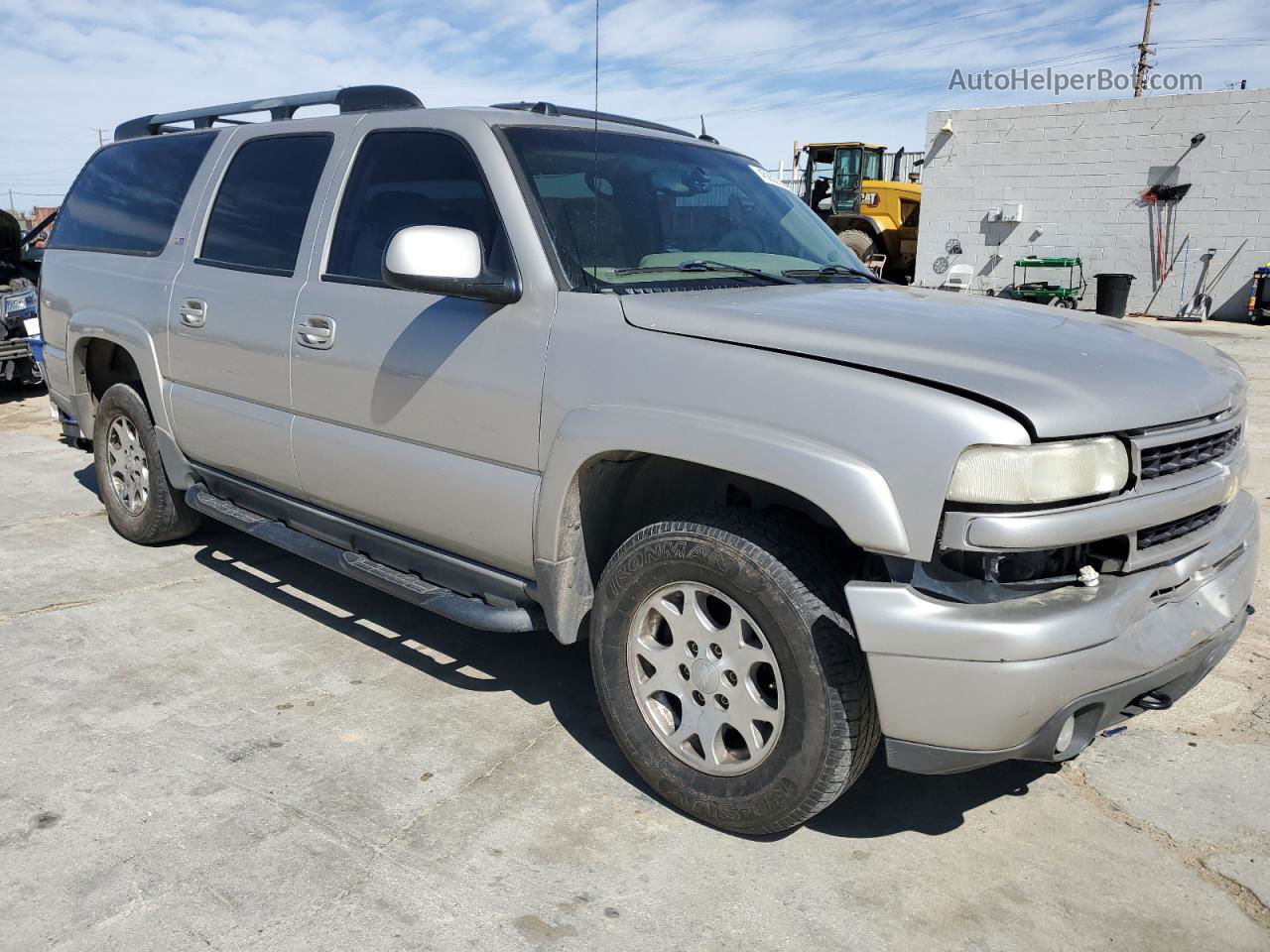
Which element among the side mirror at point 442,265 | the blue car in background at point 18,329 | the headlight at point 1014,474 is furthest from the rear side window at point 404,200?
the blue car in background at point 18,329

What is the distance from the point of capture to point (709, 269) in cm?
333

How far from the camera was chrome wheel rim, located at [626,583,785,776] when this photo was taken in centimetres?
274

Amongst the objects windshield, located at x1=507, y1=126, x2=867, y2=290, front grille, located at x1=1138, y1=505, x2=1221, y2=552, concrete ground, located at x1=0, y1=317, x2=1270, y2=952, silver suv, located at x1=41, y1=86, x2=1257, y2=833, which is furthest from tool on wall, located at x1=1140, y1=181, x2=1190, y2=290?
A: front grille, located at x1=1138, y1=505, x2=1221, y2=552

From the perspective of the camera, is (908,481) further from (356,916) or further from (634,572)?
(356,916)

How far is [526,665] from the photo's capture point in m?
4.07

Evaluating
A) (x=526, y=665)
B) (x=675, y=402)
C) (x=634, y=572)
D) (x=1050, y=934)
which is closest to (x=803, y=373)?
(x=675, y=402)

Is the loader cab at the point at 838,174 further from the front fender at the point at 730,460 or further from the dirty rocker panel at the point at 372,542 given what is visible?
the front fender at the point at 730,460

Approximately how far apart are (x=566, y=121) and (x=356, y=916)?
2.60 m

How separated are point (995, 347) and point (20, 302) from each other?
982 centimetres

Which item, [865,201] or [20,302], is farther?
[865,201]

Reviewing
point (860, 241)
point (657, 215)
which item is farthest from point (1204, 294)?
point (657, 215)

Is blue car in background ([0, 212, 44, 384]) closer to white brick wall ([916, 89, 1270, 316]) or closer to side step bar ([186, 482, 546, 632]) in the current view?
side step bar ([186, 482, 546, 632])

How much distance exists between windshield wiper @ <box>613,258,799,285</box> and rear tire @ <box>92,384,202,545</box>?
2.86 metres

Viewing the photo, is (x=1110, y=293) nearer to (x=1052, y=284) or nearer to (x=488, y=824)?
(x=1052, y=284)
